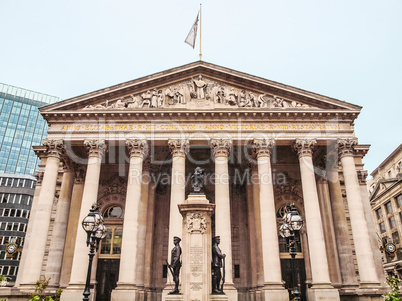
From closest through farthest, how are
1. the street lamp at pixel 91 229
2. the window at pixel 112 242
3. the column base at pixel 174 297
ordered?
the column base at pixel 174 297, the street lamp at pixel 91 229, the window at pixel 112 242

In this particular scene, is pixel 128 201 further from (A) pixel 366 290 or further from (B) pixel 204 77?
(A) pixel 366 290

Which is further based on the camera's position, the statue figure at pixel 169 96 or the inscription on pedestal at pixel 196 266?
the statue figure at pixel 169 96

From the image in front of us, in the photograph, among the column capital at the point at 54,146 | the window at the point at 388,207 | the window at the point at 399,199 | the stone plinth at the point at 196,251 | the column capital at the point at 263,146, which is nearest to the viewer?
the stone plinth at the point at 196,251

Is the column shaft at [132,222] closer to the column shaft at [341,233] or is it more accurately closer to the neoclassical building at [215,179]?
the neoclassical building at [215,179]

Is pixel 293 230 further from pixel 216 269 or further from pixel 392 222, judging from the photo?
pixel 392 222

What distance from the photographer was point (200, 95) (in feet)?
92.4

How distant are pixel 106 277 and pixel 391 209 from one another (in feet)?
159

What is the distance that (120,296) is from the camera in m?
22.4

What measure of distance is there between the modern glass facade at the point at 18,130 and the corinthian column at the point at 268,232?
89350 mm

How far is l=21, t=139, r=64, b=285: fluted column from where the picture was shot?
77.9 ft

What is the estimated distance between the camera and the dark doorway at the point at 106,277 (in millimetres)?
28828

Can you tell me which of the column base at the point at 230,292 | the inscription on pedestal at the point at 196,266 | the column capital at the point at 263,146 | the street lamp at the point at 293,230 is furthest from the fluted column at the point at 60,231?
the street lamp at the point at 293,230

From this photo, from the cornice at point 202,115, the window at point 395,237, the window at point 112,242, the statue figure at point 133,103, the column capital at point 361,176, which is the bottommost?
the window at point 112,242

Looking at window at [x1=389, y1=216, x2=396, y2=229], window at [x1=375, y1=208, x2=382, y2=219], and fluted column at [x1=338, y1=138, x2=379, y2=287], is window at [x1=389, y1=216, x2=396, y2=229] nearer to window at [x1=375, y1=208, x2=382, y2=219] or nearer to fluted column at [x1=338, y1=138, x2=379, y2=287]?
window at [x1=375, y1=208, x2=382, y2=219]
